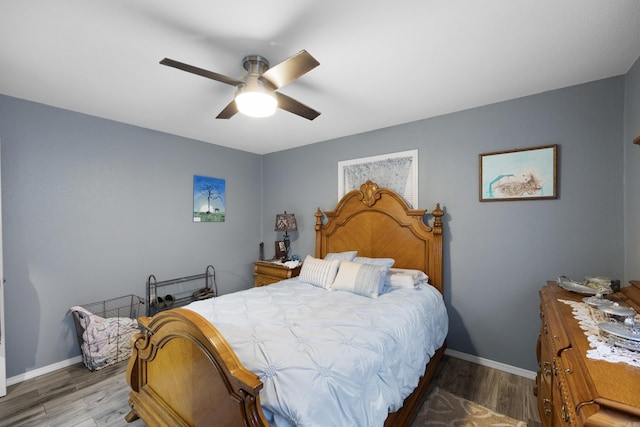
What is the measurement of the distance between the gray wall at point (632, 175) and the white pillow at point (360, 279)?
1.75 meters

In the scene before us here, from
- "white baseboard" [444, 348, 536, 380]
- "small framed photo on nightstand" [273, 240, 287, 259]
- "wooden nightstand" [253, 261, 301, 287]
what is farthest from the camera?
"small framed photo on nightstand" [273, 240, 287, 259]

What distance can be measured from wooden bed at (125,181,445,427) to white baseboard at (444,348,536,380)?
0.83 ft

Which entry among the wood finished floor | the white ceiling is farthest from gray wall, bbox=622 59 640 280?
the wood finished floor

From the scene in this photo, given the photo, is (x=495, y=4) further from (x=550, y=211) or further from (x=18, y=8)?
(x=18, y=8)

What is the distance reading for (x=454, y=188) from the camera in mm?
2865

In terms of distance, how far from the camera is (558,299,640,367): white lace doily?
97cm

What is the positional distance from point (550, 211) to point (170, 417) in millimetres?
3238

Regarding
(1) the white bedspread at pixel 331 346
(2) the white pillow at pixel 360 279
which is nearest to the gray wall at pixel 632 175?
(1) the white bedspread at pixel 331 346

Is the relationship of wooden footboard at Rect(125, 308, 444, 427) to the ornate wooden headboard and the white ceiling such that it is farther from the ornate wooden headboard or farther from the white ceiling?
the white ceiling

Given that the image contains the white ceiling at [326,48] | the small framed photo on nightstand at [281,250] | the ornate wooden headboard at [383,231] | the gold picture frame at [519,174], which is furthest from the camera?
the small framed photo on nightstand at [281,250]

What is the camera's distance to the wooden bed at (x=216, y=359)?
4.01ft

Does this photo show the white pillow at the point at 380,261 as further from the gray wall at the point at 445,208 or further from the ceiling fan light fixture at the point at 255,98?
the ceiling fan light fixture at the point at 255,98

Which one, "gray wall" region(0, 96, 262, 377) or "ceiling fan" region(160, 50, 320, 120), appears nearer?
"ceiling fan" region(160, 50, 320, 120)

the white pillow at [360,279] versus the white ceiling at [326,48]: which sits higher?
the white ceiling at [326,48]
